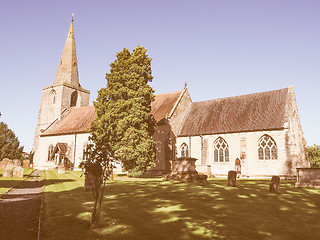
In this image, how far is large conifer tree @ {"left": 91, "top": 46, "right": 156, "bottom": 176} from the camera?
2428 centimetres

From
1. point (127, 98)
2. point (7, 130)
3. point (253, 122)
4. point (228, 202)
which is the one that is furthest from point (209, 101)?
point (7, 130)

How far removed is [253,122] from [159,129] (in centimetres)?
1152

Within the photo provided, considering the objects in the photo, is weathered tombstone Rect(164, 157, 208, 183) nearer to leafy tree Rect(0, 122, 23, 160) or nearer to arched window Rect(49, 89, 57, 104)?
arched window Rect(49, 89, 57, 104)

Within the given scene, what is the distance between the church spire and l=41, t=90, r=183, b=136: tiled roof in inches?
223

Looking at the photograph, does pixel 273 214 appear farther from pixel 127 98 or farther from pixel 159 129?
pixel 159 129

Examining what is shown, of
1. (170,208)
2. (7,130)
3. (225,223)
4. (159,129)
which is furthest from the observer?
(7,130)

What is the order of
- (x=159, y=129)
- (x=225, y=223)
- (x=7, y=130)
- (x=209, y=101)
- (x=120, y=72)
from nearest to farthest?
(x=225, y=223) → (x=120, y=72) → (x=159, y=129) → (x=209, y=101) → (x=7, y=130)

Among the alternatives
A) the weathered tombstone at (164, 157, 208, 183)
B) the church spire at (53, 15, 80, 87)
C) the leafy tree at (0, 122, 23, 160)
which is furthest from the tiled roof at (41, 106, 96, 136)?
the weathered tombstone at (164, 157, 208, 183)

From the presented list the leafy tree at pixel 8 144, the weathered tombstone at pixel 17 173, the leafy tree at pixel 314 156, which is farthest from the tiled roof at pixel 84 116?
the leafy tree at pixel 314 156

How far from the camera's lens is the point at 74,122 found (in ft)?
139

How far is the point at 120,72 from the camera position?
26.6 meters

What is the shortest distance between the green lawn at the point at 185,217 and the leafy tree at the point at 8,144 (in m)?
46.7

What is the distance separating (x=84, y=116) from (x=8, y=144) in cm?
2144

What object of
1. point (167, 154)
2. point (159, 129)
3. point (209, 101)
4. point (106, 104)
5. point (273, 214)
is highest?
point (209, 101)
